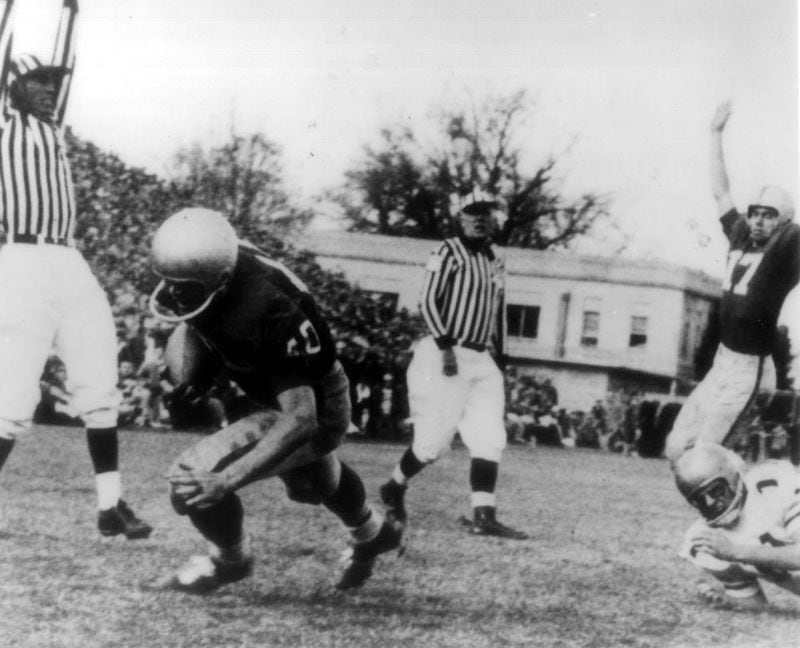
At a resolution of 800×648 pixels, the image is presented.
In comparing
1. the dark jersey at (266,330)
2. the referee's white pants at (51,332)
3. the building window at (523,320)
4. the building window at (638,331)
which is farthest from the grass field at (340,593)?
the building window at (638,331)

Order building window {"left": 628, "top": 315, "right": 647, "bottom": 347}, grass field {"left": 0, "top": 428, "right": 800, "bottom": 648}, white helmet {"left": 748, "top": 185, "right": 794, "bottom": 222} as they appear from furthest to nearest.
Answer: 1. building window {"left": 628, "top": 315, "right": 647, "bottom": 347}
2. white helmet {"left": 748, "top": 185, "right": 794, "bottom": 222}
3. grass field {"left": 0, "top": 428, "right": 800, "bottom": 648}

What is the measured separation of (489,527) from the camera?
2773 millimetres

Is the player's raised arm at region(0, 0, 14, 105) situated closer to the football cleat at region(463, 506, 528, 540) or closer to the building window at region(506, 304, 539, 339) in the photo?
the football cleat at region(463, 506, 528, 540)

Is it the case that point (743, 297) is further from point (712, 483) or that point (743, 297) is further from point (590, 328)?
point (590, 328)

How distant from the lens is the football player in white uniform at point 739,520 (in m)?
1.99

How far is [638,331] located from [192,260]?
6.17 meters

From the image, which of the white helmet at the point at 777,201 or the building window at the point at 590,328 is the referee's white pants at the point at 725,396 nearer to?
the white helmet at the point at 777,201

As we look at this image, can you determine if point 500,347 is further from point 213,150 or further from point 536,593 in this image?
point 536,593

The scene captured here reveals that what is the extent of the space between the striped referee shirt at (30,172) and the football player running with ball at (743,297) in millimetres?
1471

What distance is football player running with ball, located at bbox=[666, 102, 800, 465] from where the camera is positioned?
2.63m

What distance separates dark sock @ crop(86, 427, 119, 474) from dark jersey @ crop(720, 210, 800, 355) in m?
1.50

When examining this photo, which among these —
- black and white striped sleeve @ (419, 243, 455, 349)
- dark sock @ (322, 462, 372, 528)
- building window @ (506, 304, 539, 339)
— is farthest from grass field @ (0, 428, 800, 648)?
building window @ (506, 304, 539, 339)

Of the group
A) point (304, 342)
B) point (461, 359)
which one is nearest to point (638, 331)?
point (461, 359)

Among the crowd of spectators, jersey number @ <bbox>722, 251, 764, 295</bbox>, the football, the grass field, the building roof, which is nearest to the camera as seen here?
the grass field
